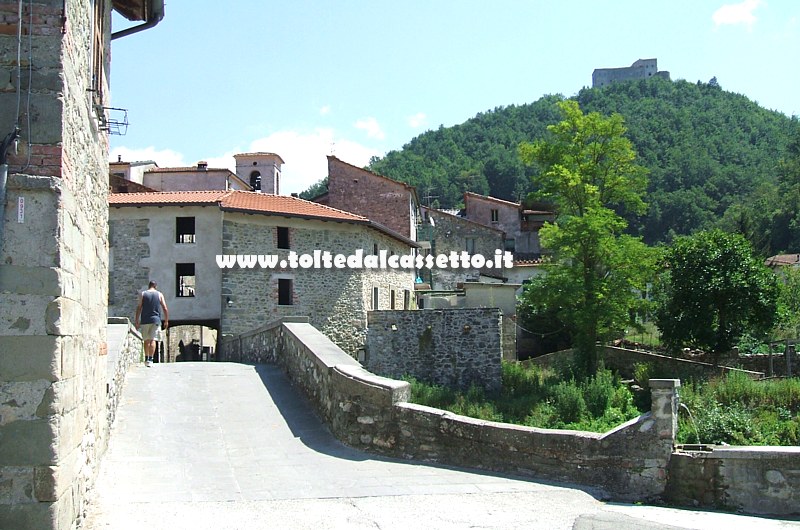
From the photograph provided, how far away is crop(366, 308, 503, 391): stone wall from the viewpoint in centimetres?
2889

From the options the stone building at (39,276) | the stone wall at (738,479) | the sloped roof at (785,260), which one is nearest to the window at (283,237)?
the stone wall at (738,479)

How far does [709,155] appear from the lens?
91.4 metres

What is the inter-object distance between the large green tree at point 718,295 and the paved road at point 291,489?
23.4m

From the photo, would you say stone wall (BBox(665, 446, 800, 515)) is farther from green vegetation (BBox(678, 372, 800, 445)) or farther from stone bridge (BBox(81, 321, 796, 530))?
green vegetation (BBox(678, 372, 800, 445))

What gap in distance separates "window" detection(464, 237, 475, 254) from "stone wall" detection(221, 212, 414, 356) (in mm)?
17692

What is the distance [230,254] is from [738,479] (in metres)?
23.5

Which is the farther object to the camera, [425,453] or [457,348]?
[457,348]

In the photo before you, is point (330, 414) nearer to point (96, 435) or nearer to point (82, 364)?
point (96, 435)

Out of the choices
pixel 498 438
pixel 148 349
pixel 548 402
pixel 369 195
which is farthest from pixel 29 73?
pixel 369 195

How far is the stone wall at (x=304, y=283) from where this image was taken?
29297mm

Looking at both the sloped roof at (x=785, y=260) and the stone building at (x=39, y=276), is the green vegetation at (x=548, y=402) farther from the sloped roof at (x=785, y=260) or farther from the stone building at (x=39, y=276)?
the sloped roof at (x=785, y=260)

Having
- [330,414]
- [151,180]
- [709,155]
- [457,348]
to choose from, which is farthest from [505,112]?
[330,414]

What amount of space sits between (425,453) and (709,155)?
9118cm

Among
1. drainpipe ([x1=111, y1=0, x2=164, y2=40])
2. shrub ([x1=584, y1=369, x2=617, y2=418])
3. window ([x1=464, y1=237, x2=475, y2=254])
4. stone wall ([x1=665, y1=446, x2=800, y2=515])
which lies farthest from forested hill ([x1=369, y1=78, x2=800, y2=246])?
drainpipe ([x1=111, y1=0, x2=164, y2=40])
